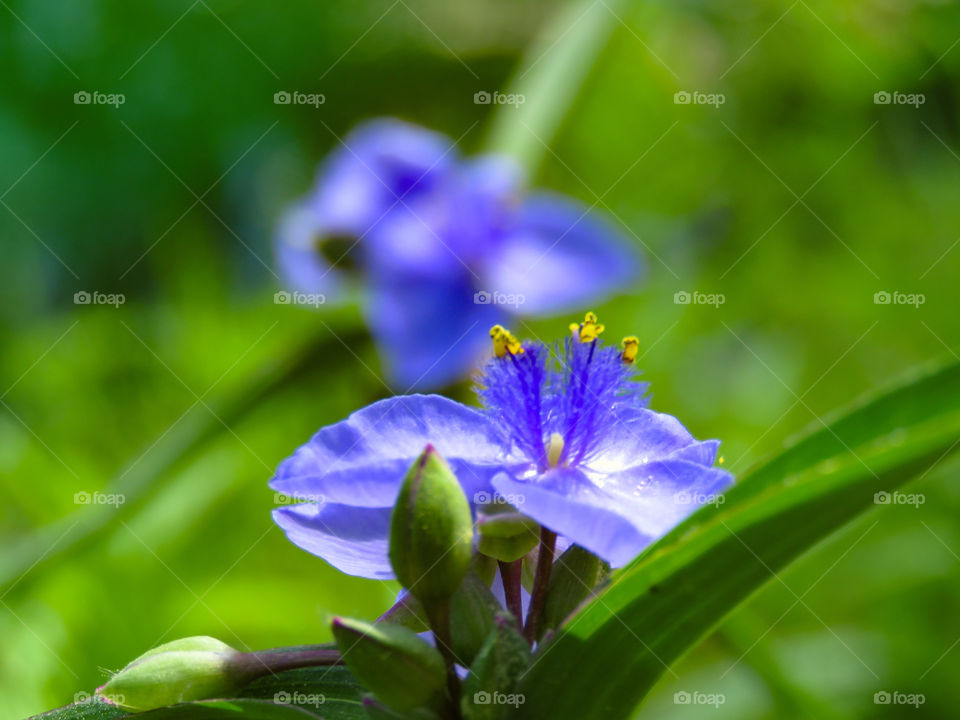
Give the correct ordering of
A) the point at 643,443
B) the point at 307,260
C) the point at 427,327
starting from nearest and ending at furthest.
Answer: the point at 643,443, the point at 427,327, the point at 307,260

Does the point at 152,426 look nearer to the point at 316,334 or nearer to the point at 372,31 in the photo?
the point at 316,334

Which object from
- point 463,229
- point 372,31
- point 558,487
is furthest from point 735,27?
point 558,487

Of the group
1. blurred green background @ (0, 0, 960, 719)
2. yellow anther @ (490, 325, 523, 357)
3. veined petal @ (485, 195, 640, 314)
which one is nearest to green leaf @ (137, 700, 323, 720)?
yellow anther @ (490, 325, 523, 357)

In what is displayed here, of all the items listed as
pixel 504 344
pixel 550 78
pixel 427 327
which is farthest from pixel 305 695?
pixel 550 78

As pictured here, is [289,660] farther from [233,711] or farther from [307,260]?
[307,260]

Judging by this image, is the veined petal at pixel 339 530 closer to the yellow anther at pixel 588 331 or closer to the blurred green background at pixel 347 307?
the yellow anther at pixel 588 331

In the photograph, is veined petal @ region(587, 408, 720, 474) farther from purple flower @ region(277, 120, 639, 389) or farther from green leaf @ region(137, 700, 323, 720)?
purple flower @ region(277, 120, 639, 389)

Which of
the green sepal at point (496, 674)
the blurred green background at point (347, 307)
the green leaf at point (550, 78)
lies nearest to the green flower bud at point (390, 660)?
the green sepal at point (496, 674)
